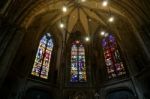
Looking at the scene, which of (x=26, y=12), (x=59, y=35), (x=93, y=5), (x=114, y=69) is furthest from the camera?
(x=59, y=35)

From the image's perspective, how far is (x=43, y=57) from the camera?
1321 cm

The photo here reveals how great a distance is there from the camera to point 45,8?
12938 millimetres

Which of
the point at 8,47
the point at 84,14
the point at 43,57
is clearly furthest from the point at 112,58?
the point at 8,47

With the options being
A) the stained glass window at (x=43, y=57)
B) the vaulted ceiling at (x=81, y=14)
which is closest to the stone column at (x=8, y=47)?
the vaulted ceiling at (x=81, y=14)

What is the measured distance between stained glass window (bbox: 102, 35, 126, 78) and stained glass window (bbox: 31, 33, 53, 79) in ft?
17.4

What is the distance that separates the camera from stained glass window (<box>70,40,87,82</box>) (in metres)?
12.9

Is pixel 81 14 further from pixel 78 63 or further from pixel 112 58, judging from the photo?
pixel 112 58

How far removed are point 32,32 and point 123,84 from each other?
8.60 m

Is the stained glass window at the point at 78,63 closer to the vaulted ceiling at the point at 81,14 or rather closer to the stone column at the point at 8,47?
the vaulted ceiling at the point at 81,14

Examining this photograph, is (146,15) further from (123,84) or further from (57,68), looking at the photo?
(57,68)

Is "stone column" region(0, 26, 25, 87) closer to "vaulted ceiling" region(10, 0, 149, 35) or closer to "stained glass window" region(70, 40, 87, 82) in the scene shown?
"vaulted ceiling" region(10, 0, 149, 35)

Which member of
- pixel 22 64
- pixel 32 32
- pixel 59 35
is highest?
pixel 59 35

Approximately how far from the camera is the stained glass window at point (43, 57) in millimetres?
12261

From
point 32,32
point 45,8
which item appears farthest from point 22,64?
point 45,8
